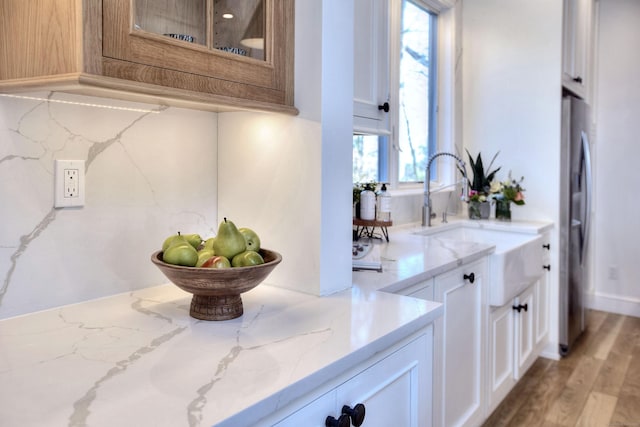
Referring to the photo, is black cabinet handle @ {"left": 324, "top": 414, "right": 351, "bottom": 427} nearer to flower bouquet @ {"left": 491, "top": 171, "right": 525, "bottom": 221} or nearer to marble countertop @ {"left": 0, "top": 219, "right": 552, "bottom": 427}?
marble countertop @ {"left": 0, "top": 219, "right": 552, "bottom": 427}

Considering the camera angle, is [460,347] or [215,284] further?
[460,347]

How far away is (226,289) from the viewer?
1032 millimetres

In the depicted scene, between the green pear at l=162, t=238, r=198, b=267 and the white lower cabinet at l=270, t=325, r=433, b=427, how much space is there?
1.30 feet

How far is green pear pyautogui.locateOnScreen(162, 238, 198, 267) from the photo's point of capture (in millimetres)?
1051

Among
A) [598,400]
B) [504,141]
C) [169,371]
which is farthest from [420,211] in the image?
[169,371]

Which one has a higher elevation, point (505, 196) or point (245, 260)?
point (505, 196)

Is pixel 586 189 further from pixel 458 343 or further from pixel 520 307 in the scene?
pixel 458 343

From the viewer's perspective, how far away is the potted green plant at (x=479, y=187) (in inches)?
120

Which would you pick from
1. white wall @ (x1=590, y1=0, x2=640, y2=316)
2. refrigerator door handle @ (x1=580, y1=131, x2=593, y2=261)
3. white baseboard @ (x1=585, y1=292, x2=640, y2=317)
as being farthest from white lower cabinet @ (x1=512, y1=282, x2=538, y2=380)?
white wall @ (x1=590, y1=0, x2=640, y2=316)

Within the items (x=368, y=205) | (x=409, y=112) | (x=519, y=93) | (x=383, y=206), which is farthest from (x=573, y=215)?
(x=368, y=205)

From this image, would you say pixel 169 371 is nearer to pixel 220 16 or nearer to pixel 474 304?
pixel 220 16

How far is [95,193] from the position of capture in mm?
1206

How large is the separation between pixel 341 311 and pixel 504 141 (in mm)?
2482

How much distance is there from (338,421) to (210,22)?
2.80 feet
